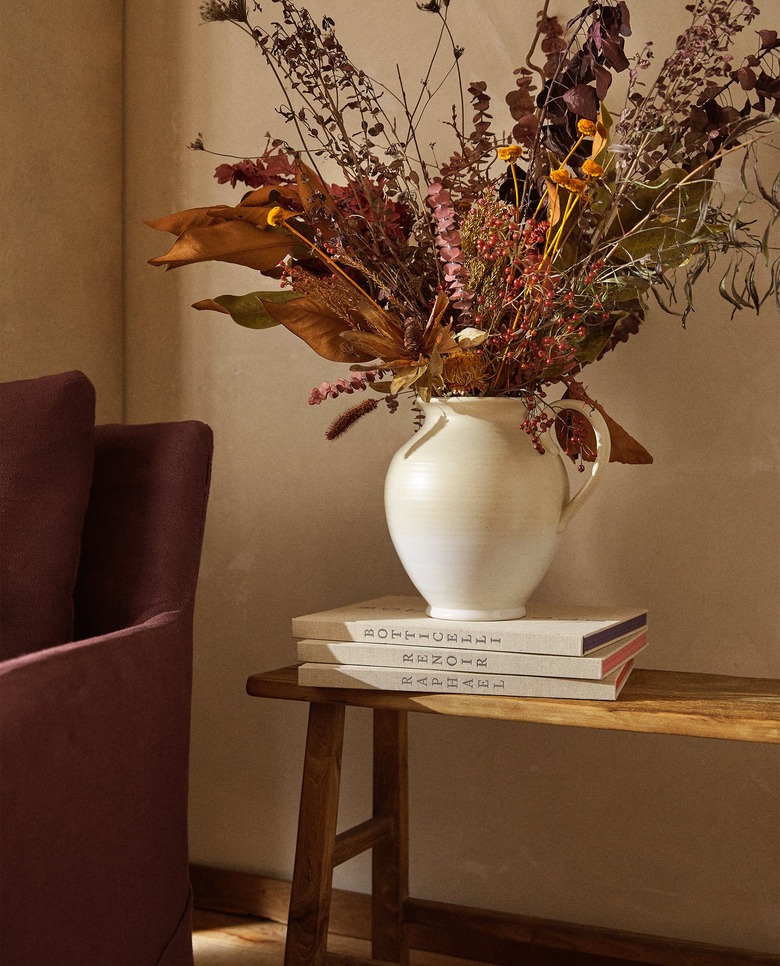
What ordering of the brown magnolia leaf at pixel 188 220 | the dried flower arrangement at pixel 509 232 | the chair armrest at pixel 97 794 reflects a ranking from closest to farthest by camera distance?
1. the chair armrest at pixel 97 794
2. the dried flower arrangement at pixel 509 232
3. the brown magnolia leaf at pixel 188 220

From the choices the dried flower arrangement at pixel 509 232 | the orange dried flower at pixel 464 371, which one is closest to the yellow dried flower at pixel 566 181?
the dried flower arrangement at pixel 509 232

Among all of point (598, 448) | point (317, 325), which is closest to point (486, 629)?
point (598, 448)

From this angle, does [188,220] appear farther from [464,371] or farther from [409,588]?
[409,588]

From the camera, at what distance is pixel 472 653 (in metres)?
1.10

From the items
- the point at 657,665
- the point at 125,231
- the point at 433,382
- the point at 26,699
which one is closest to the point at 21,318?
the point at 125,231

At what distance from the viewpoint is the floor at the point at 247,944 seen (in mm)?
1577

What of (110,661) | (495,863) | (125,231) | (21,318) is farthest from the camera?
(125,231)

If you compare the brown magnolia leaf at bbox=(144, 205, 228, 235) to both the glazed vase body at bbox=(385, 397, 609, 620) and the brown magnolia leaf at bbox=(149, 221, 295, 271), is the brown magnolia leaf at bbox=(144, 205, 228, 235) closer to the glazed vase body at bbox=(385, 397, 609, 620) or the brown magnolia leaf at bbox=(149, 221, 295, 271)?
the brown magnolia leaf at bbox=(149, 221, 295, 271)

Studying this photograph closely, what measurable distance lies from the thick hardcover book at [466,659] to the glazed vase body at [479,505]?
78 mm

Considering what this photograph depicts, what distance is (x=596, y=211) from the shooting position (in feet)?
3.82

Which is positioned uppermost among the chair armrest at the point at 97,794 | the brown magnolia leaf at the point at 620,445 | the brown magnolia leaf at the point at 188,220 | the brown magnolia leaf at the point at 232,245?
the brown magnolia leaf at the point at 188,220

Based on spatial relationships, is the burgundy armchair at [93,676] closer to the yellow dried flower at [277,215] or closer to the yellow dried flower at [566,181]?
the yellow dried flower at [277,215]

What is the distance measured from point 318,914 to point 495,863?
0.50 meters

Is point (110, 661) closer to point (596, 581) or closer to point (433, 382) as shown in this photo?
point (433, 382)
